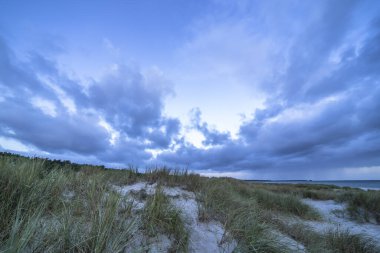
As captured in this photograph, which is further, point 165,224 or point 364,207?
point 364,207

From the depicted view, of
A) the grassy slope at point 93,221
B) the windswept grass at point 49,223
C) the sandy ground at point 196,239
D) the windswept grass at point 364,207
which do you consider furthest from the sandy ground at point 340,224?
the windswept grass at point 49,223

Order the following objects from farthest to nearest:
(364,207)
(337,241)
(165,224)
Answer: (364,207), (337,241), (165,224)

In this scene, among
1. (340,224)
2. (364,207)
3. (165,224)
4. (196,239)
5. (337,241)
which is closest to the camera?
(165,224)

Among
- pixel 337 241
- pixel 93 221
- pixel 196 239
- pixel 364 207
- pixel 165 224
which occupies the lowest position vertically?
pixel 337 241

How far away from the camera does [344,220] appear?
10242mm

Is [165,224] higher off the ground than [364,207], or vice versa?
[165,224]

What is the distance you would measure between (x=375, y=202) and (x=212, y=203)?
9946mm

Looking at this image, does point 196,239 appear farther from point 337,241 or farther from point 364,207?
point 364,207

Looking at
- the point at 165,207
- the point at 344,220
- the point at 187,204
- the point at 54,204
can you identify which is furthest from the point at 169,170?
the point at 344,220

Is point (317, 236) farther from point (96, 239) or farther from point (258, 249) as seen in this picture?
point (96, 239)

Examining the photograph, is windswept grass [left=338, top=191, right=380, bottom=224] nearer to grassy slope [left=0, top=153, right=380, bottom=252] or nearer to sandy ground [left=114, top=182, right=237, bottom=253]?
grassy slope [left=0, top=153, right=380, bottom=252]

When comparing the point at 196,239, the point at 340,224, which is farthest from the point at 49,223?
the point at 340,224

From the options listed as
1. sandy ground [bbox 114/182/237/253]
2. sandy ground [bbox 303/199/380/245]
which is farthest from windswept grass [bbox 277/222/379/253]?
sandy ground [bbox 114/182/237/253]

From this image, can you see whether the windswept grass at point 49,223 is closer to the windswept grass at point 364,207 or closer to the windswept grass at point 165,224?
the windswept grass at point 165,224
